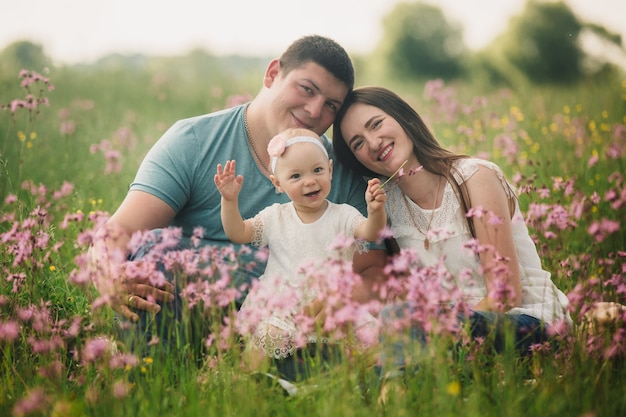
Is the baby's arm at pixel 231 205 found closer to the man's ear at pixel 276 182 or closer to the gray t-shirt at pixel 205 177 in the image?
the man's ear at pixel 276 182

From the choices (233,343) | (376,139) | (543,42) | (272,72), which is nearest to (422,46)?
(543,42)

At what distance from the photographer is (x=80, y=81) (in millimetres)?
11953

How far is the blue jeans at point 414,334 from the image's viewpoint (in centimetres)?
258

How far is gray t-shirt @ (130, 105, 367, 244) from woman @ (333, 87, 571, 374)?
31cm

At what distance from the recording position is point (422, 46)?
29297 millimetres

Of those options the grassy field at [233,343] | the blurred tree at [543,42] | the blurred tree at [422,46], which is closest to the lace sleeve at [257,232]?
the grassy field at [233,343]

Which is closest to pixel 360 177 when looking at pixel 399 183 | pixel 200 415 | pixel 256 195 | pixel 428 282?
pixel 399 183

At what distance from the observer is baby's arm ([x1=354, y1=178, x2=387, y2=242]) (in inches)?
132

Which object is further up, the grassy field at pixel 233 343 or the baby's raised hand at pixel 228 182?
the baby's raised hand at pixel 228 182

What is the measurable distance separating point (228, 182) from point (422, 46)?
27365mm

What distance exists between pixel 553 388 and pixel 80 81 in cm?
1122

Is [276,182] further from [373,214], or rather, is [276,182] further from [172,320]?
[172,320]

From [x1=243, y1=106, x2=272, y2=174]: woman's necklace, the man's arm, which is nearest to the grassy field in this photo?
the man's arm

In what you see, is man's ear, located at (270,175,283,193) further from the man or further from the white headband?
the man
